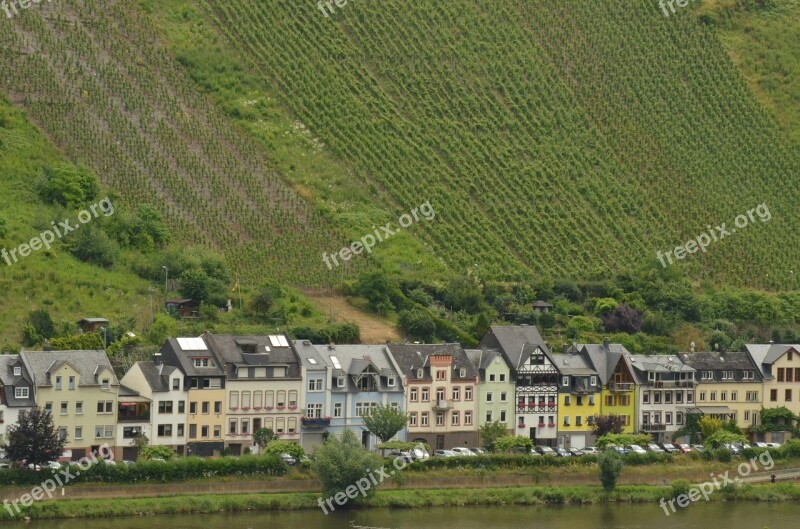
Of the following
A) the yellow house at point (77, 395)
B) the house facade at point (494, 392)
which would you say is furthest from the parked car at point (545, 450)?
the yellow house at point (77, 395)

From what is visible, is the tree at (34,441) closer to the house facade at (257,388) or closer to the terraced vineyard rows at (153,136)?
the house facade at (257,388)

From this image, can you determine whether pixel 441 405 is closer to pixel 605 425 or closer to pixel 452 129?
pixel 605 425

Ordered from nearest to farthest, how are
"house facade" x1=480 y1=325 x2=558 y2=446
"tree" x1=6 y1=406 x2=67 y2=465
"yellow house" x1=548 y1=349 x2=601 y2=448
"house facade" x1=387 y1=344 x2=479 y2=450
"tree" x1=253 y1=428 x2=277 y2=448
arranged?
"tree" x1=6 y1=406 x2=67 y2=465, "tree" x1=253 y1=428 x2=277 y2=448, "house facade" x1=387 y1=344 x2=479 y2=450, "house facade" x1=480 y1=325 x2=558 y2=446, "yellow house" x1=548 y1=349 x2=601 y2=448

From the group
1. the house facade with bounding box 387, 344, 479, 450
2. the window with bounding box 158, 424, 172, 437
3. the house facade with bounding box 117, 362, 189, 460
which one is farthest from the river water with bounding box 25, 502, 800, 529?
the house facade with bounding box 387, 344, 479, 450

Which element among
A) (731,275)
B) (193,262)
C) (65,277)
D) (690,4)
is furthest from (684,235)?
(65,277)

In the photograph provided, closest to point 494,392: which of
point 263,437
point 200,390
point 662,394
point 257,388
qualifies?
point 662,394

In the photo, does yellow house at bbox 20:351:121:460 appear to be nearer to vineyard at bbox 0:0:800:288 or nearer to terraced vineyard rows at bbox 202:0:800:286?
vineyard at bbox 0:0:800:288
